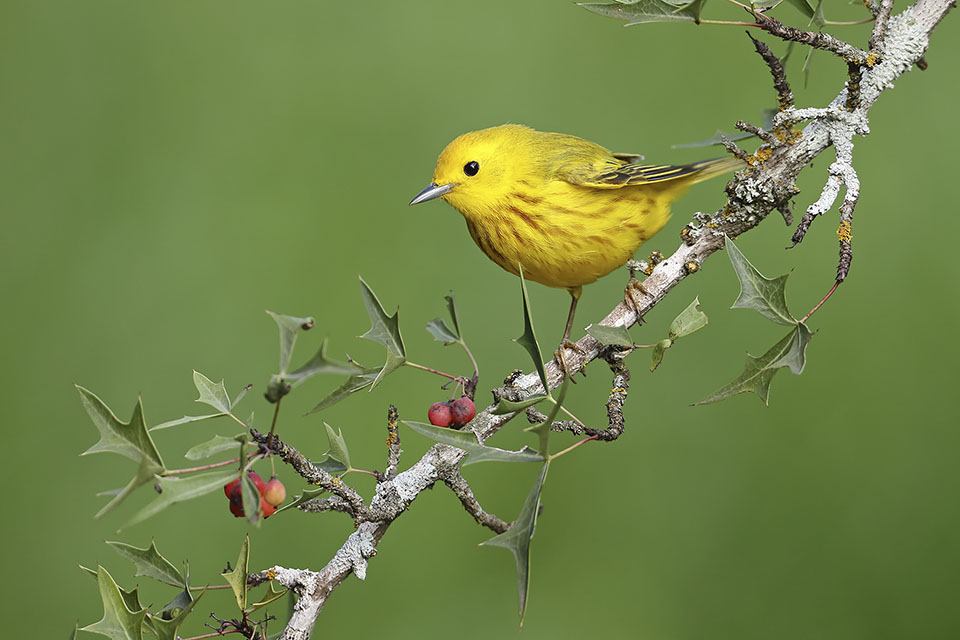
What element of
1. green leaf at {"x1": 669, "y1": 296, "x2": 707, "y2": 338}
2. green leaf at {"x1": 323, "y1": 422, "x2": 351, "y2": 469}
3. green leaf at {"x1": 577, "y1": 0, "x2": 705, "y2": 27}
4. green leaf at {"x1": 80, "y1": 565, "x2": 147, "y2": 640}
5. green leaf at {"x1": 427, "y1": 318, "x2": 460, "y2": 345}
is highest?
green leaf at {"x1": 577, "y1": 0, "x2": 705, "y2": 27}

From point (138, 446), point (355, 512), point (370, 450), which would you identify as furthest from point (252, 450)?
point (370, 450)

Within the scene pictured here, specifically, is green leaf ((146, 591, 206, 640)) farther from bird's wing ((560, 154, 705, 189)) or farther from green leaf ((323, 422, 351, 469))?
bird's wing ((560, 154, 705, 189))

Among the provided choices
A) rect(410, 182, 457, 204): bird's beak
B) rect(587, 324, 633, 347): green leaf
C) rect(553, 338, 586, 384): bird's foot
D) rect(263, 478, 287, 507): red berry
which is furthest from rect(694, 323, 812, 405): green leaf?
rect(410, 182, 457, 204): bird's beak

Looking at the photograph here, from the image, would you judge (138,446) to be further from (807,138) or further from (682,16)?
(807,138)

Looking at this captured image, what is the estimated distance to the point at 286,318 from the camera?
0.97 metres

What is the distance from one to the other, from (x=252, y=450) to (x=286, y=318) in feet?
0.74

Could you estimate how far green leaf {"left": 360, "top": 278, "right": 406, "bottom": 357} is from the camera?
1.22 metres

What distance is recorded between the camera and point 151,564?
3.95 feet

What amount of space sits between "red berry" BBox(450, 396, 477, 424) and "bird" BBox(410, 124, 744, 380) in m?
0.47

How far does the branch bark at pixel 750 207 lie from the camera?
1.30 metres

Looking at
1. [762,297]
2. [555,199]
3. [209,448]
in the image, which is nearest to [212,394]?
[209,448]

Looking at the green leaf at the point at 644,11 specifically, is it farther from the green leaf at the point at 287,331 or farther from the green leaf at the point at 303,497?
the green leaf at the point at 303,497

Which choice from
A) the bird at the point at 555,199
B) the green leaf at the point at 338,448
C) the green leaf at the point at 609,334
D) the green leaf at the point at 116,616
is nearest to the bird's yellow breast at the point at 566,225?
the bird at the point at 555,199

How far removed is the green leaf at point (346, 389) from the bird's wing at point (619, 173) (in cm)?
78
